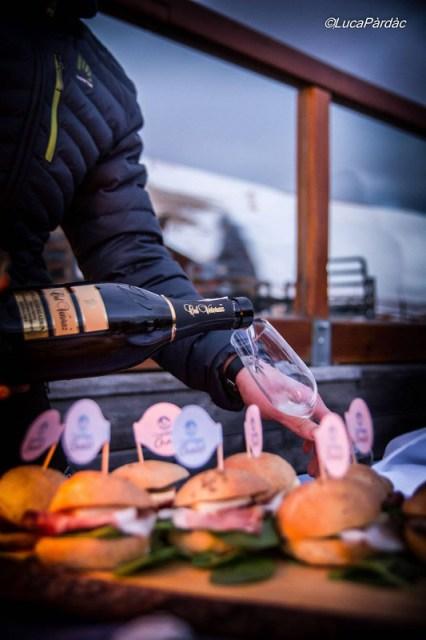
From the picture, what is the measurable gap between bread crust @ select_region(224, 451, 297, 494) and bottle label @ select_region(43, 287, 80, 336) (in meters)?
0.29

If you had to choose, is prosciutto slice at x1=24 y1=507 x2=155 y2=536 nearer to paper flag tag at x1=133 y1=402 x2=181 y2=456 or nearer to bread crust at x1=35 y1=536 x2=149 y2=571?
bread crust at x1=35 y1=536 x2=149 y2=571

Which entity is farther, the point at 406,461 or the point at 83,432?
the point at 406,461

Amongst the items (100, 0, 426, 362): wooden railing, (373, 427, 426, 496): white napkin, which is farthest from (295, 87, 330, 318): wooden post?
(373, 427, 426, 496): white napkin

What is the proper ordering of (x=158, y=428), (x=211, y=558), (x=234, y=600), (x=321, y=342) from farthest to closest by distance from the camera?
(x=321, y=342), (x=158, y=428), (x=211, y=558), (x=234, y=600)

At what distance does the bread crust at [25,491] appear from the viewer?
2.37ft

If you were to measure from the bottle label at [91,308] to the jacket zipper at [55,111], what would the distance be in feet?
1.43

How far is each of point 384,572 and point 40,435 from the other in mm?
450

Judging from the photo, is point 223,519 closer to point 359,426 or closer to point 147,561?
point 147,561

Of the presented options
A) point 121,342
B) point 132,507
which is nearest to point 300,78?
point 121,342

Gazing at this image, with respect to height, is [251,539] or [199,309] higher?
[199,309]

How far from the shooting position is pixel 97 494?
0.68 m

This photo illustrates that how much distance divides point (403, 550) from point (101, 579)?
1.00ft

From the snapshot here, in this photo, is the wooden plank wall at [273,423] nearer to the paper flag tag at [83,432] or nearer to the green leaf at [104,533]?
the paper flag tag at [83,432]

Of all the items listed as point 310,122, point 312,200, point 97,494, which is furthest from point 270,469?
point 310,122
